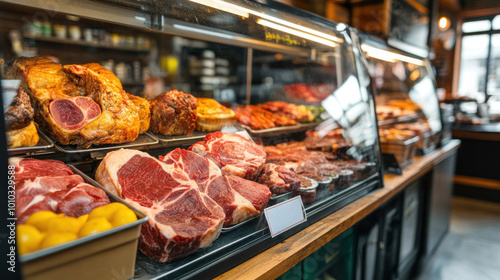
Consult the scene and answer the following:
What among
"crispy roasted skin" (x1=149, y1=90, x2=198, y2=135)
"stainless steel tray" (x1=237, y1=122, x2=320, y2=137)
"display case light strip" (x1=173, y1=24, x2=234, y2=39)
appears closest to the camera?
"crispy roasted skin" (x1=149, y1=90, x2=198, y2=135)

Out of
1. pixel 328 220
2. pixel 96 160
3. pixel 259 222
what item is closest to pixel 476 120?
pixel 328 220

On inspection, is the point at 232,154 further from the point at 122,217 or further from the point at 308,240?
the point at 122,217

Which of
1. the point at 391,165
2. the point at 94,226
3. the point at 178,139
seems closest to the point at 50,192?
the point at 94,226

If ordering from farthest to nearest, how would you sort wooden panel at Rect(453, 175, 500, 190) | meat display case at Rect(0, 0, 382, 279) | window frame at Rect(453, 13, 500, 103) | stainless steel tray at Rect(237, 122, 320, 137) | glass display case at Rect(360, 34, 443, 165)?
1. window frame at Rect(453, 13, 500, 103)
2. wooden panel at Rect(453, 175, 500, 190)
3. glass display case at Rect(360, 34, 443, 165)
4. stainless steel tray at Rect(237, 122, 320, 137)
5. meat display case at Rect(0, 0, 382, 279)

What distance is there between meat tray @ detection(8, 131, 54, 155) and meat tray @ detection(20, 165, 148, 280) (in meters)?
0.51

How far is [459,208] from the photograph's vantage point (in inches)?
224

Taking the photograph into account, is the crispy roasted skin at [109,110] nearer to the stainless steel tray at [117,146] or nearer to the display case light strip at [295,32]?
the stainless steel tray at [117,146]

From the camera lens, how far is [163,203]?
50.3 inches

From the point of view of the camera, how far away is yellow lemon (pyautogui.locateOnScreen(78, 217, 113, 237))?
907mm

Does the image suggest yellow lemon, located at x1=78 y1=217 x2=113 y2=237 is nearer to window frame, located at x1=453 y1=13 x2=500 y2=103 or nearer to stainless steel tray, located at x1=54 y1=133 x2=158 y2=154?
stainless steel tray, located at x1=54 y1=133 x2=158 y2=154

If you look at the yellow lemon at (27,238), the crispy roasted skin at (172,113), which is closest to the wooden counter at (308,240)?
the yellow lemon at (27,238)

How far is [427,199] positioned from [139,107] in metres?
3.26

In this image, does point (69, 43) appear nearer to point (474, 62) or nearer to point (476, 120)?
point (476, 120)

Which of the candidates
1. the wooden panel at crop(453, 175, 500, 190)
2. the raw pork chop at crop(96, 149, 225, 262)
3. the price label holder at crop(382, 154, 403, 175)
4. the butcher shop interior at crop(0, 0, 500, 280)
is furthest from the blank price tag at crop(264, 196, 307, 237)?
the wooden panel at crop(453, 175, 500, 190)
